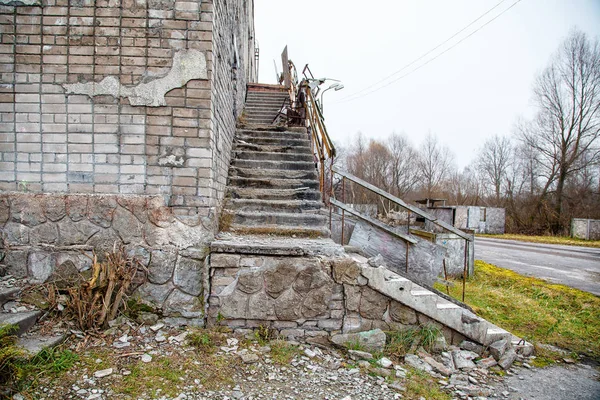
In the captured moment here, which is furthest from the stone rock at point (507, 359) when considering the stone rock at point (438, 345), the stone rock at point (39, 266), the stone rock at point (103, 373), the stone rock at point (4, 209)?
the stone rock at point (4, 209)

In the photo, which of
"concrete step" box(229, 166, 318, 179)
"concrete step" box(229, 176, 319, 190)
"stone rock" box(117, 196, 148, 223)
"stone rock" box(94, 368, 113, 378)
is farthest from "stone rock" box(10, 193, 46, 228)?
"concrete step" box(229, 166, 318, 179)

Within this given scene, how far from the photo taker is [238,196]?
14.9ft

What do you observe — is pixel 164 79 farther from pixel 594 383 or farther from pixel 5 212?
pixel 594 383

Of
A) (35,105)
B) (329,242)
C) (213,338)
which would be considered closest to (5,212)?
(35,105)

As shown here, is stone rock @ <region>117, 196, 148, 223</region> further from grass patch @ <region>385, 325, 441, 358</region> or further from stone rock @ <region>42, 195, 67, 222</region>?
grass patch @ <region>385, 325, 441, 358</region>

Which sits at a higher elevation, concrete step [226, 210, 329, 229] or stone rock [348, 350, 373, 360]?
concrete step [226, 210, 329, 229]

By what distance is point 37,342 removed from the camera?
2.64 m

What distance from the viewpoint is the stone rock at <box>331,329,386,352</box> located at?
3.23 meters

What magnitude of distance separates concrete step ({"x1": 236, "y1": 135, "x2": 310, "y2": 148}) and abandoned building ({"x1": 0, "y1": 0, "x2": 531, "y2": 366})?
245cm

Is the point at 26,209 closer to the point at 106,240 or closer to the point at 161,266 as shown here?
the point at 106,240

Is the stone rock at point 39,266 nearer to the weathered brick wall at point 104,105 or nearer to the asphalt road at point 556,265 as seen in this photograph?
the weathered brick wall at point 104,105

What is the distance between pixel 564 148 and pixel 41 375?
2772cm

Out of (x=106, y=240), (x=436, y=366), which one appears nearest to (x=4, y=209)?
(x=106, y=240)

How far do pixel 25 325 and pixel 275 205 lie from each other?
281 cm
